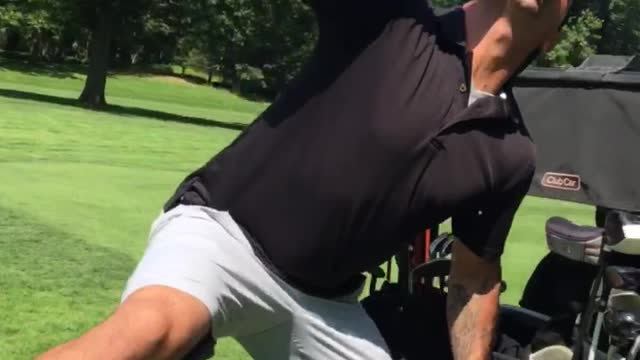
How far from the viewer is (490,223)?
9.08 ft

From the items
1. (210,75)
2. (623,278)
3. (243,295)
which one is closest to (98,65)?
(210,75)

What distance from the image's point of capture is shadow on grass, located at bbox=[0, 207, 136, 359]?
5.52 metres

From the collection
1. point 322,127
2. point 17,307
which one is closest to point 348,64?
point 322,127

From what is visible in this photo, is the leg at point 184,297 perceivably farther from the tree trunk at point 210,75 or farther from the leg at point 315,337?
the tree trunk at point 210,75

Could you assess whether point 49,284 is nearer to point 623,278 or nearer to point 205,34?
point 623,278

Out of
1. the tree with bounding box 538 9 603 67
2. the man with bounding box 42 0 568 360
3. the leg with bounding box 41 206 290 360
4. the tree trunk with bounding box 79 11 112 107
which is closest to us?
the leg with bounding box 41 206 290 360

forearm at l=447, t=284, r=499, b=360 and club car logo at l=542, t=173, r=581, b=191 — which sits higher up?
forearm at l=447, t=284, r=499, b=360

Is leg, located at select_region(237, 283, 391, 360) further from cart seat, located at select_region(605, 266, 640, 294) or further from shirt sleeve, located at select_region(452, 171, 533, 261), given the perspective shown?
cart seat, located at select_region(605, 266, 640, 294)

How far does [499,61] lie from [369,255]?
0.57 meters

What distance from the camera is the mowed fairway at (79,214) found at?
5973mm

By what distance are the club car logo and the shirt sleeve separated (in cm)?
267

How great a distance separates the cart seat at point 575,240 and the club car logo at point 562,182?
99 cm

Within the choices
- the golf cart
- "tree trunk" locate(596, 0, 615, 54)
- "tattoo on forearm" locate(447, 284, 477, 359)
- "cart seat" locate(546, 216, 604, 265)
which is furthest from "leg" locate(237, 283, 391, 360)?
"tree trunk" locate(596, 0, 615, 54)

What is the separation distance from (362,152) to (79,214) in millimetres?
7203
